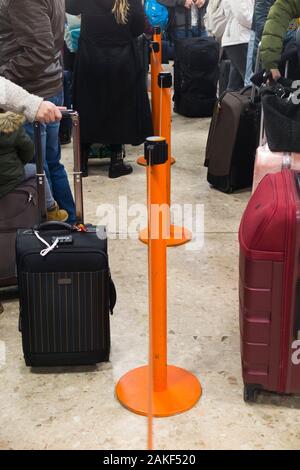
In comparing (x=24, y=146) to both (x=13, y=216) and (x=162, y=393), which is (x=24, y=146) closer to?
(x=13, y=216)

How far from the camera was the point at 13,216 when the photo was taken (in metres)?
2.84

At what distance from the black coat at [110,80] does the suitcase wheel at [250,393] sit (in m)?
2.73

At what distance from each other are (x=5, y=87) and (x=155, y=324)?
106cm

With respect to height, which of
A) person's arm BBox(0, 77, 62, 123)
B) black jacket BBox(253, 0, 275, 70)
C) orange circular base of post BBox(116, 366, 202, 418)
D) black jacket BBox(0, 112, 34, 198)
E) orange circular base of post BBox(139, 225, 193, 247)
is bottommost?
orange circular base of post BBox(139, 225, 193, 247)

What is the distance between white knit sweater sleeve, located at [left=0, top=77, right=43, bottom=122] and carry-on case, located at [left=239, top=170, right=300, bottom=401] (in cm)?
86

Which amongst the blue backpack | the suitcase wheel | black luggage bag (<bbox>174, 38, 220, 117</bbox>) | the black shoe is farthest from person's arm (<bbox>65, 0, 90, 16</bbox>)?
the suitcase wheel

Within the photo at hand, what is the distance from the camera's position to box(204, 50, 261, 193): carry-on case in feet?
13.8

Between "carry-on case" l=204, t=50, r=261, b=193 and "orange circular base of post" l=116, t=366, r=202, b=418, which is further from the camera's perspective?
"carry-on case" l=204, t=50, r=261, b=193

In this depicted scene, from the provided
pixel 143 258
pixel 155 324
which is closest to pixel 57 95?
pixel 143 258

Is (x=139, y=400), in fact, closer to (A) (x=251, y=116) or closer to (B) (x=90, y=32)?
(A) (x=251, y=116)

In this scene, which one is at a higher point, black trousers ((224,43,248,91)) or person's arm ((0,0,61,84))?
person's arm ((0,0,61,84))

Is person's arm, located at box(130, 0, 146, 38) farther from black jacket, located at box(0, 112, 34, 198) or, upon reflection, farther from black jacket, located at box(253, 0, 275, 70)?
black jacket, located at box(0, 112, 34, 198)

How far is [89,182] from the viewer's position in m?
4.69

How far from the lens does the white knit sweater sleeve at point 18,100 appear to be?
2455 millimetres
